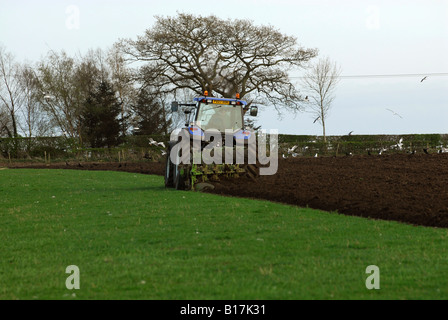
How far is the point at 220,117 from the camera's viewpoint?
17.5 meters

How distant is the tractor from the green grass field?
466cm

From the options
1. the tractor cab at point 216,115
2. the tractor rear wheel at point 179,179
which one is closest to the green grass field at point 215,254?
the tractor rear wheel at point 179,179

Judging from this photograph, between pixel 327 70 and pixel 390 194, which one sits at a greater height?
pixel 327 70

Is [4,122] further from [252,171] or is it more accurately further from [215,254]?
[215,254]

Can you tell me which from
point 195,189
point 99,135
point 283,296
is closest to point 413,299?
point 283,296

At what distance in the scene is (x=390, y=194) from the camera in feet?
43.2

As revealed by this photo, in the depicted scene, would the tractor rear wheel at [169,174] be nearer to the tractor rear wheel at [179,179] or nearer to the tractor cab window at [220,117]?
the tractor rear wheel at [179,179]

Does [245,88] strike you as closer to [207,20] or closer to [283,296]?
[207,20]

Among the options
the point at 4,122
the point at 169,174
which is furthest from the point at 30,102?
the point at 169,174

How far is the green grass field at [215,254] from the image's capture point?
534 cm

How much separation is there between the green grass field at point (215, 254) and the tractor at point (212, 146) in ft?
15.3
